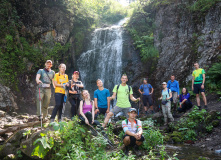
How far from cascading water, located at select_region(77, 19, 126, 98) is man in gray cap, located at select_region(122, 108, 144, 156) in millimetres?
11027

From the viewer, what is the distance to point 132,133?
183 inches

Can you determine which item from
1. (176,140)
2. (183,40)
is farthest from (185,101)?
(183,40)

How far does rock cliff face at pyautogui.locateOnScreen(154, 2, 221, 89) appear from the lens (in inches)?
450

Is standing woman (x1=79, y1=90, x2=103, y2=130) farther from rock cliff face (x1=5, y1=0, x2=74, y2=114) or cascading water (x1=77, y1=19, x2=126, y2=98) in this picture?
cascading water (x1=77, y1=19, x2=126, y2=98)

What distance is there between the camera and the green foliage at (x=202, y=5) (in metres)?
12.1

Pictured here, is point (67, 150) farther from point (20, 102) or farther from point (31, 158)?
point (20, 102)

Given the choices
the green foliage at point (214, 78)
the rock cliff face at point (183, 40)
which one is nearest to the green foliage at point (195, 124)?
the green foliage at point (214, 78)

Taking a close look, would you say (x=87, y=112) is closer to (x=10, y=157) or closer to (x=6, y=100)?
(x=10, y=157)

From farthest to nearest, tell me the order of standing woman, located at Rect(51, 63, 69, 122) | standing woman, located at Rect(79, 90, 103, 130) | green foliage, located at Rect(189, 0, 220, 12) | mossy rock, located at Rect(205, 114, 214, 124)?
green foliage, located at Rect(189, 0, 220, 12), mossy rock, located at Rect(205, 114, 214, 124), standing woman, located at Rect(51, 63, 69, 122), standing woman, located at Rect(79, 90, 103, 130)

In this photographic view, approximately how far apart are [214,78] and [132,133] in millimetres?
7462

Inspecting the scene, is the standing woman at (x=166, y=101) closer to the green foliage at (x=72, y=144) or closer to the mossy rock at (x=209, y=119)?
the mossy rock at (x=209, y=119)

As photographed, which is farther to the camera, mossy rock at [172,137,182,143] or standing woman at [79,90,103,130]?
mossy rock at [172,137,182,143]

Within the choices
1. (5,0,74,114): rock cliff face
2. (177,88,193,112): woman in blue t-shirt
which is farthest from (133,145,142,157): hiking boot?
(5,0,74,114): rock cliff face

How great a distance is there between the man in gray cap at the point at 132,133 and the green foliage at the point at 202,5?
11.2 meters
